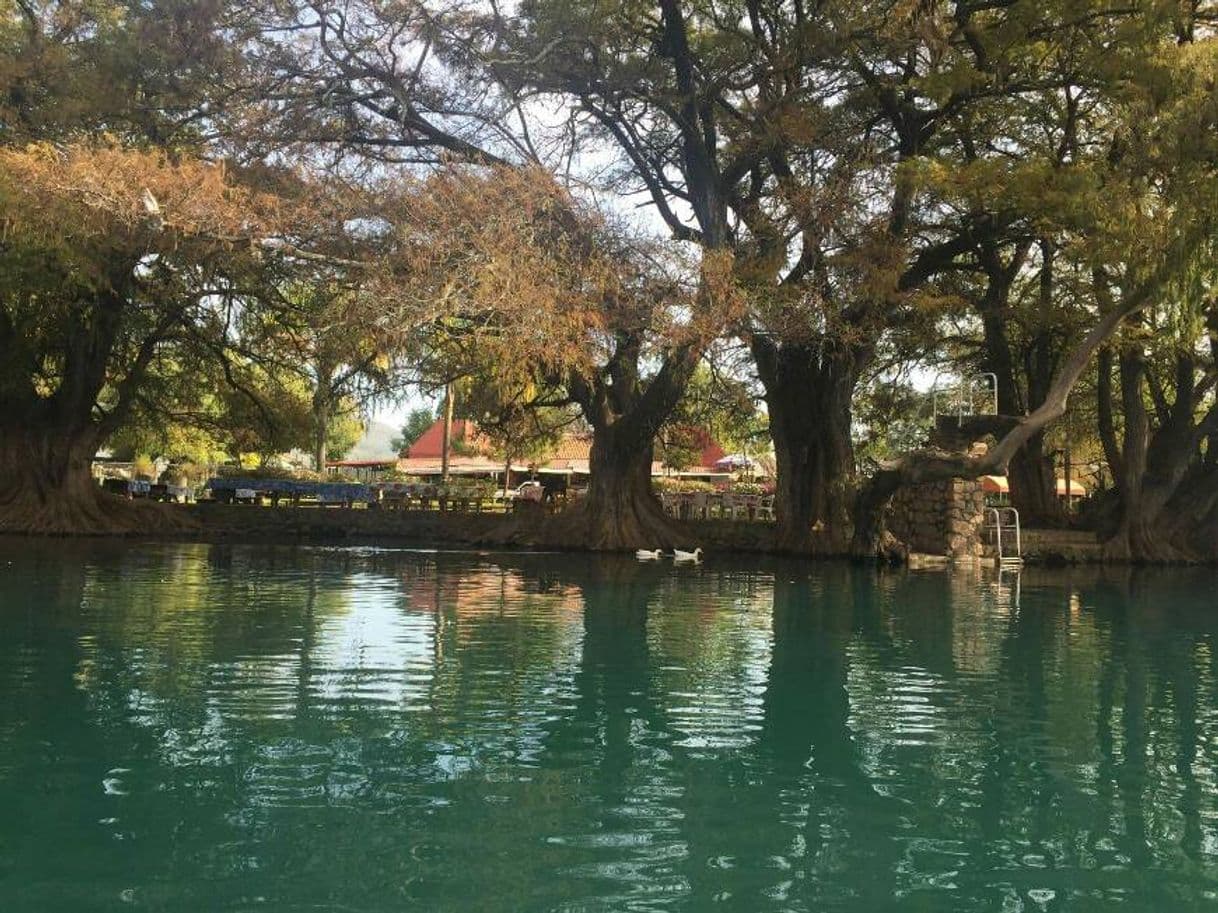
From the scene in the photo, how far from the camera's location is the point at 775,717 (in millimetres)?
7965

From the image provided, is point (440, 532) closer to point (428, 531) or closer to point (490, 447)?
point (428, 531)

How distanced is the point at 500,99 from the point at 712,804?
63.2 feet

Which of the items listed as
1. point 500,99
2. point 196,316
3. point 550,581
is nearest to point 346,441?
point 196,316

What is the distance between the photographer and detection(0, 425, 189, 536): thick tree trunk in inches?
1065

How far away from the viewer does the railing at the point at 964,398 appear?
2367 centimetres

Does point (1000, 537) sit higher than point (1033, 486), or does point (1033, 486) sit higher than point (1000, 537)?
point (1033, 486)

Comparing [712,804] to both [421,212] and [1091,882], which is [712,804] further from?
[421,212]

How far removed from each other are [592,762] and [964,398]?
20.2 metres

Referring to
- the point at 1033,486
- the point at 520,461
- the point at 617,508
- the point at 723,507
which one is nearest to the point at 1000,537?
the point at 1033,486

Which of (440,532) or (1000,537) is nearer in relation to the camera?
(1000,537)

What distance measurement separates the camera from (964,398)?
2497cm

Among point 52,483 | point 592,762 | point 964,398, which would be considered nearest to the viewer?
point 592,762

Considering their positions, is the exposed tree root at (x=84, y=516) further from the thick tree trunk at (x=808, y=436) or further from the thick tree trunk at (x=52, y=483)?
the thick tree trunk at (x=808, y=436)

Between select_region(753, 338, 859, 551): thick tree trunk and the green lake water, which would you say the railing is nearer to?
select_region(753, 338, 859, 551): thick tree trunk
